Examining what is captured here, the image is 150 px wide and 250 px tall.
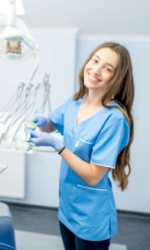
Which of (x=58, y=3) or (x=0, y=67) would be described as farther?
(x=0, y=67)

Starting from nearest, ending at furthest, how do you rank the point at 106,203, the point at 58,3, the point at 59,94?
the point at 106,203 < the point at 58,3 < the point at 59,94

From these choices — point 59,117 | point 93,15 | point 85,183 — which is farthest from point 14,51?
point 93,15

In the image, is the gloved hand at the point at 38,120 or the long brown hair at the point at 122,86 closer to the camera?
the long brown hair at the point at 122,86

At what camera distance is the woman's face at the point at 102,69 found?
969 mm

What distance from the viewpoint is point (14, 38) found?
86cm

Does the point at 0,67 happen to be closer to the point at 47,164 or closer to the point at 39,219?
the point at 47,164

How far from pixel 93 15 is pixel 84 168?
1322 millimetres

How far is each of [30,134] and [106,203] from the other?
46cm

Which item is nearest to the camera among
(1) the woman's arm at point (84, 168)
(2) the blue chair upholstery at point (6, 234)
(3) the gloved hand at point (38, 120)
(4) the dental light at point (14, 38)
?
(2) the blue chair upholstery at point (6, 234)

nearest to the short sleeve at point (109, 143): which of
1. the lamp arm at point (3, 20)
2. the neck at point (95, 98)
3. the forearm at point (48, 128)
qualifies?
the neck at point (95, 98)

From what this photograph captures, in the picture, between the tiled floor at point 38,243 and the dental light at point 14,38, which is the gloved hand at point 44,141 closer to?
the dental light at point 14,38

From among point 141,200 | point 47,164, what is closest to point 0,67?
point 47,164

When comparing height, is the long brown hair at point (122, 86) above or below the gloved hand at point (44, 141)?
above

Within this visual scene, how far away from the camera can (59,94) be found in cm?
218
